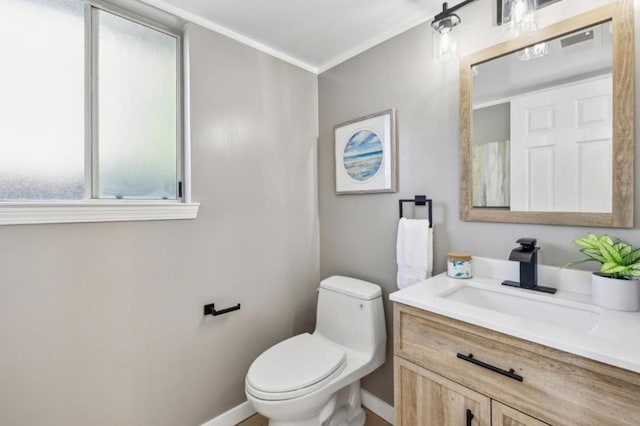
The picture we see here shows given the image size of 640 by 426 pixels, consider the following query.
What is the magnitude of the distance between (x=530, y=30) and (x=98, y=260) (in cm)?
201

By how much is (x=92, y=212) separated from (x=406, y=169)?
4.99 feet

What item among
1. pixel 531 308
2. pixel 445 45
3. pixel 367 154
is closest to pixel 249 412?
pixel 531 308

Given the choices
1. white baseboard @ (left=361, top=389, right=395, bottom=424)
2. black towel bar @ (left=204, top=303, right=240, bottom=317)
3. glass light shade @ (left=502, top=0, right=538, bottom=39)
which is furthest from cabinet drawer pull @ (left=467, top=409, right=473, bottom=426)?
glass light shade @ (left=502, top=0, right=538, bottom=39)

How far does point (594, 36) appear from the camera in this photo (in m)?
1.08

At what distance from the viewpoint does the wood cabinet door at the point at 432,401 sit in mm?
945

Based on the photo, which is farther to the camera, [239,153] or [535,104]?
[239,153]

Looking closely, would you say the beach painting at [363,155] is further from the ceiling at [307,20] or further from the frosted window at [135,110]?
the frosted window at [135,110]

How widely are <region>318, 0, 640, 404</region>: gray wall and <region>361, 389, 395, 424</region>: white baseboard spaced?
1.5 inches

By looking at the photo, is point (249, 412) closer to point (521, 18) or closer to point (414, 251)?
point (414, 251)

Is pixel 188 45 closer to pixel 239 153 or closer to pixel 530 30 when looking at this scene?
pixel 239 153

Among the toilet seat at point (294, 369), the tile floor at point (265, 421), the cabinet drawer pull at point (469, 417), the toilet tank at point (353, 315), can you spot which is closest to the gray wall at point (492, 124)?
the toilet tank at point (353, 315)

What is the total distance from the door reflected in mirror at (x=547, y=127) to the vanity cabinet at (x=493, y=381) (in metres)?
0.62

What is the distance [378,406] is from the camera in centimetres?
178

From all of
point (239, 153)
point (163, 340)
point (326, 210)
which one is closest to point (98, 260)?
point (163, 340)
